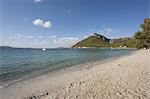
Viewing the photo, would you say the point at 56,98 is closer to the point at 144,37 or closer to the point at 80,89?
the point at 80,89

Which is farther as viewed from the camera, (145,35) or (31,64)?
(145,35)

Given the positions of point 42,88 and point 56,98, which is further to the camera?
point 42,88

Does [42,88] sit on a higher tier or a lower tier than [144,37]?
lower

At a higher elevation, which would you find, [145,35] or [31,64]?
[145,35]

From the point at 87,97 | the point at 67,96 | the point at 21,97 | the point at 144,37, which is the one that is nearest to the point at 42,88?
the point at 21,97

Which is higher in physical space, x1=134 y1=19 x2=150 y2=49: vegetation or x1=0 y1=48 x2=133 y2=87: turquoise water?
x1=134 y1=19 x2=150 y2=49: vegetation

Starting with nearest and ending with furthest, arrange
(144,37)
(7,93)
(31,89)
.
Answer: (7,93)
(31,89)
(144,37)

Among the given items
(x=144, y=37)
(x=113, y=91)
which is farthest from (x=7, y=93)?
(x=144, y=37)

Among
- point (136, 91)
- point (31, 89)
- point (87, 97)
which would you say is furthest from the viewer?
point (31, 89)

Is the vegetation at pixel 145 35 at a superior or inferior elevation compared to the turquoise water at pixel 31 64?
superior

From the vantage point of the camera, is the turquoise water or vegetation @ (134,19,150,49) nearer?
the turquoise water

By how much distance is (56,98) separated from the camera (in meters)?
8.30

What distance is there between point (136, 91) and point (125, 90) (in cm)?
56

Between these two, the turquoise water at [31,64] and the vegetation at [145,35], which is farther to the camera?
the vegetation at [145,35]
